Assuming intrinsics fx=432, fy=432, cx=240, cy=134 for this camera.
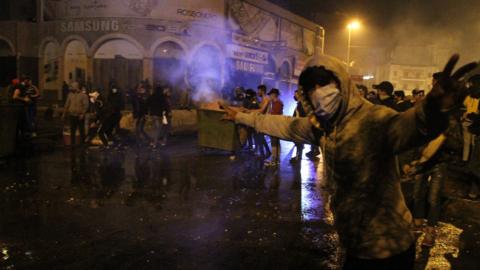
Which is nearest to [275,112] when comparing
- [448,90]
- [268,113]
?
[268,113]

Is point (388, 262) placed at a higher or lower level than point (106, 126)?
higher

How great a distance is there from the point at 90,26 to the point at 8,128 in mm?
12958

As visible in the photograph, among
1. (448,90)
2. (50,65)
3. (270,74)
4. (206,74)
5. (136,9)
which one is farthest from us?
(270,74)

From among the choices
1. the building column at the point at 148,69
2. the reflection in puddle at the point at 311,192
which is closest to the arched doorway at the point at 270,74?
the building column at the point at 148,69

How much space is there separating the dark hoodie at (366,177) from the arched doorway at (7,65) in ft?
84.3

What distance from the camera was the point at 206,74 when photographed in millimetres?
23516

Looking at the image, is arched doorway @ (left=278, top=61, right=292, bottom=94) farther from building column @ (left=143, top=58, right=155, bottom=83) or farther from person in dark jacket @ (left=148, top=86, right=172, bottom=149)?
person in dark jacket @ (left=148, top=86, right=172, bottom=149)

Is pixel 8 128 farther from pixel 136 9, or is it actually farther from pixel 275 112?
pixel 136 9

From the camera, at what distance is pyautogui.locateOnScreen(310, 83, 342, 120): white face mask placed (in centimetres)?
216

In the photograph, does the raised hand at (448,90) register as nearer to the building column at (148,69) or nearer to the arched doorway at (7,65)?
the building column at (148,69)

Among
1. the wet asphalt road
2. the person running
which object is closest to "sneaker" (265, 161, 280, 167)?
the person running

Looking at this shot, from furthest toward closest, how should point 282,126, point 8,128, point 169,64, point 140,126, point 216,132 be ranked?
point 169,64
point 140,126
point 216,132
point 8,128
point 282,126

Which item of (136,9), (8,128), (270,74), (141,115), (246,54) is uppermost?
(136,9)

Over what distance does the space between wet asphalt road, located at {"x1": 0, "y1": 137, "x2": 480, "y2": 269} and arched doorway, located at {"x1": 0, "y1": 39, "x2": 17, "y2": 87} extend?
17.0 m
